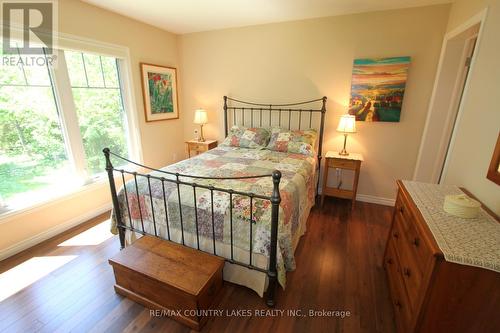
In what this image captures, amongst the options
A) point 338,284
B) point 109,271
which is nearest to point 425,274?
point 338,284

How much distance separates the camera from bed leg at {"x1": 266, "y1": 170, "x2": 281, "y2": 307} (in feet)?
4.52

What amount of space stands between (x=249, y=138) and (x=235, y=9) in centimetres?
158

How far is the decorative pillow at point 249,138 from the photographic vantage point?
3281 millimetres

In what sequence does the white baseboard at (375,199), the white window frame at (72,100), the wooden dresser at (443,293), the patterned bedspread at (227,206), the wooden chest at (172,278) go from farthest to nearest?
the white baseboard at (375,199) → the white window frame at (72,100) → the patterned bedspread at (227,206) → the wooden chest at (172,278) → the wooden dresser at (443,293)

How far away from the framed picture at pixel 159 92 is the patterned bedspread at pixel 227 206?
159 cm

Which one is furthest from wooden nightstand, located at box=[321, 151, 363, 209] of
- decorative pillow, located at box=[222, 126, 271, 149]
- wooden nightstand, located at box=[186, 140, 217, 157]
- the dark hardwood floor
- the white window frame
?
the white window frame

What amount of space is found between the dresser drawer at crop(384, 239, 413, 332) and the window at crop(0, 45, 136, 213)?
3.33 metres

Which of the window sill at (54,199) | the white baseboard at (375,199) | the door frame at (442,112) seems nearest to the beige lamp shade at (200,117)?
the window sill at (54,199)

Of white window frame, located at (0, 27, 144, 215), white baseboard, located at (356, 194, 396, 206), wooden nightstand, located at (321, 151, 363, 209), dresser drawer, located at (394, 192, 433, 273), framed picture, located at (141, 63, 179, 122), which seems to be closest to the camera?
dresser drawer, located at (394, 192, 433, 273)

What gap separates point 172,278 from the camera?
4.92 ft

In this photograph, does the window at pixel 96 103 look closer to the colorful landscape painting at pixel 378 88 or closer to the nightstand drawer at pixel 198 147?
the nightstand drawer at pixel 198 147

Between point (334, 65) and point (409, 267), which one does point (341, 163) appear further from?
point (409, 267)

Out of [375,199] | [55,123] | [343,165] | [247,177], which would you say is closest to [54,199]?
[55,123]

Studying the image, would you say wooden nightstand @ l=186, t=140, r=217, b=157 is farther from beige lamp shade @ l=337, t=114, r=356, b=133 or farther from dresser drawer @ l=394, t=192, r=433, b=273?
dresser drawer @ l=394, t=192, r=433, b=273
